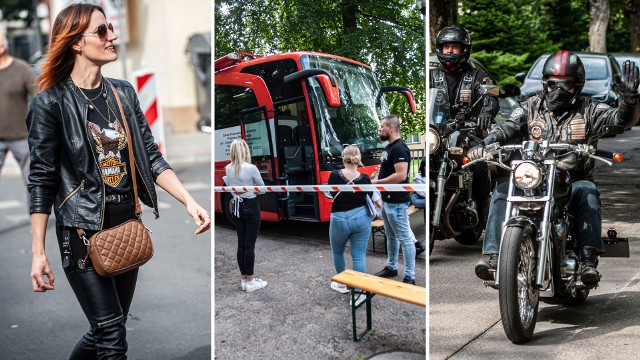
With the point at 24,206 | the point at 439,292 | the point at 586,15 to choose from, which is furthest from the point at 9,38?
the point at 439,292

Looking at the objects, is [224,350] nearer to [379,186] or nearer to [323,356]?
[323,356]

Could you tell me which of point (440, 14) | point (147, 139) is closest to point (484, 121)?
point (147, 139)

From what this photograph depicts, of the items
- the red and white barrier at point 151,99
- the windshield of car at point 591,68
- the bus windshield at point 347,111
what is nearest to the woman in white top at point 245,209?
the bus windshield at point 347,111

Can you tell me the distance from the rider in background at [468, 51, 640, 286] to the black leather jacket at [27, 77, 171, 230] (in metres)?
2.33

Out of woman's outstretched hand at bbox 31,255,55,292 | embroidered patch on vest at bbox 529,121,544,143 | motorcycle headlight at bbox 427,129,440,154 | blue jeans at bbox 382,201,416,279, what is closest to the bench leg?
blue jeans at bbox 382,201,416,279

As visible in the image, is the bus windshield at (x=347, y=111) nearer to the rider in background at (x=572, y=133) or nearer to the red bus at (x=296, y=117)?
the red bus at (x=296, y=117)

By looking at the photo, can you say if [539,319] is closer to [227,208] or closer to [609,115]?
[609,115]

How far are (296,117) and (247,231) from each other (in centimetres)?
48

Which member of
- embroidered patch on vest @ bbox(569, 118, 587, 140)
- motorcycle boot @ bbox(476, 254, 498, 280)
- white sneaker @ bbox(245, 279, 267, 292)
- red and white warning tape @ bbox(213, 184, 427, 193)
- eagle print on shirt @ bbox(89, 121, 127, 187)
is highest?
embroidered patch on vest @ bbox(569, 118, 587, 140)

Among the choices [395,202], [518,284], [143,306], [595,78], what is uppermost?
[595,78]

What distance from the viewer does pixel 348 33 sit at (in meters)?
3.53

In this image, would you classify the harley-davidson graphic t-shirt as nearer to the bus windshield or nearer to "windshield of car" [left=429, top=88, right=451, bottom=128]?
the bus windshield

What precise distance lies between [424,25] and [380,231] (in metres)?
0.76

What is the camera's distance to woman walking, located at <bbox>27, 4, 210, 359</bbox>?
3.85 metres
